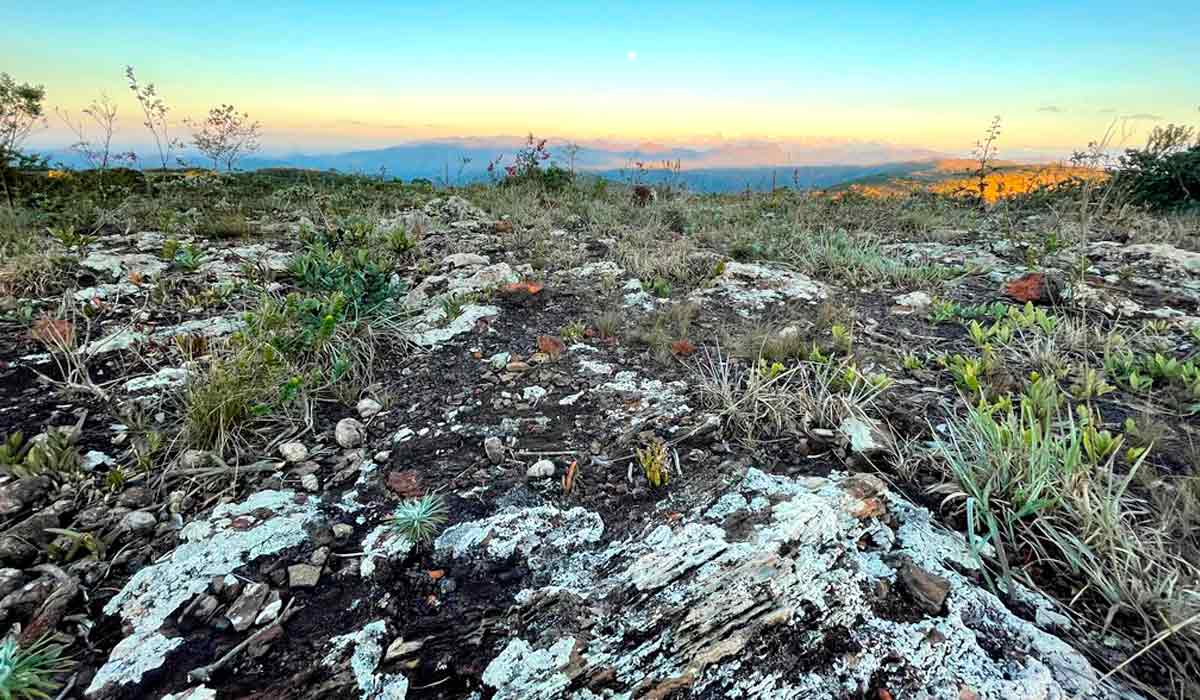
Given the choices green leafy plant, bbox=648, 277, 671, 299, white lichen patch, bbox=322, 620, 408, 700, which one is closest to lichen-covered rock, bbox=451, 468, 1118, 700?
white lichen patch, bbox=322, 620, 408, 700

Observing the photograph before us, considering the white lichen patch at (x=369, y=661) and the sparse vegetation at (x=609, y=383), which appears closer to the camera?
the white lichen patch at (x=369, y=661)

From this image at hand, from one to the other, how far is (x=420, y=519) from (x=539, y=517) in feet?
1.53

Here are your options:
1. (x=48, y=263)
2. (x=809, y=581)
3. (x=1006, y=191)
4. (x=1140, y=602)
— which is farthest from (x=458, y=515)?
(x=1006, y=191)

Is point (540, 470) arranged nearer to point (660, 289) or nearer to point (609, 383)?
point (609, 383)

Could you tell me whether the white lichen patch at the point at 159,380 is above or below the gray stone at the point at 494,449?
above

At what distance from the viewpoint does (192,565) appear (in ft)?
6.58

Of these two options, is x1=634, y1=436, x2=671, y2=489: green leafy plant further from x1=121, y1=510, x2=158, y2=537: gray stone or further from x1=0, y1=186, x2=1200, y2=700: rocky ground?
x1=121, y1=510, x2=158, y2=537: gray stone

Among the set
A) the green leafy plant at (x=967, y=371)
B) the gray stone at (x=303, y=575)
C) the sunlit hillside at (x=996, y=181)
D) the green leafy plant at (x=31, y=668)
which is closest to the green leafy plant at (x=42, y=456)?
the green leafy plant at (x=31, y=668)

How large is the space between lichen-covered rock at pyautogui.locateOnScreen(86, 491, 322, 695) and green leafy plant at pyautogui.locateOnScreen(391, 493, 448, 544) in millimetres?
391

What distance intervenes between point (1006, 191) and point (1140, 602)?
1080cm

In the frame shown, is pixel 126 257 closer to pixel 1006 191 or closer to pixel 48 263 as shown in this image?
pixel 48 263

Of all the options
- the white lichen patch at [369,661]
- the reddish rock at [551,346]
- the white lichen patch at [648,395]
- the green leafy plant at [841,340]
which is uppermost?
the green leafy plant at [841,340]

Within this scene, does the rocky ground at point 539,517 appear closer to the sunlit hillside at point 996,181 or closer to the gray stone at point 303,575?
the gray stone at point 303,575

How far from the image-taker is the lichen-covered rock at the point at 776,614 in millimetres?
1476
